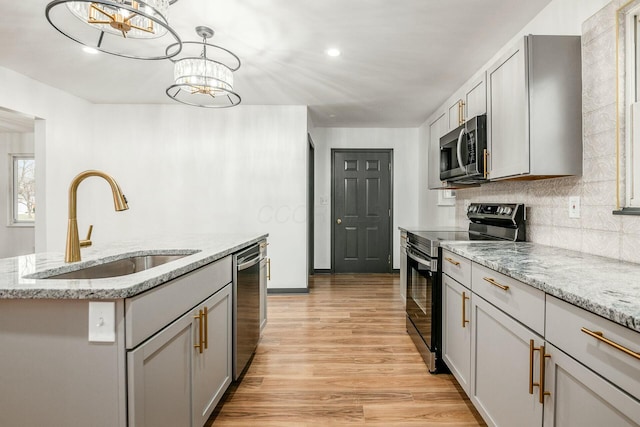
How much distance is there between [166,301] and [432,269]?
5.62ft

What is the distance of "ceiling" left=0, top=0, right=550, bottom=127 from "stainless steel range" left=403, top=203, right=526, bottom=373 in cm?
137

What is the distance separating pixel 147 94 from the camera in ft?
13.2

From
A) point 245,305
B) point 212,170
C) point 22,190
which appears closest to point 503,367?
point 245,305

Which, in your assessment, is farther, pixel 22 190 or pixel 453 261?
pixel 22 190

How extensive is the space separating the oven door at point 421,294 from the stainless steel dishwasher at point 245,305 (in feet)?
4.12

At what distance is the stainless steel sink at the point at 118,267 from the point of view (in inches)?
57.7

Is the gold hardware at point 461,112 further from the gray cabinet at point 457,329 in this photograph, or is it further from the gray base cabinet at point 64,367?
the gray base cabinet at point 64,367

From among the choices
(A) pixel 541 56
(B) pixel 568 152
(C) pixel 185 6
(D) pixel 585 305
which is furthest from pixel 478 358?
(C) pixel 185 6

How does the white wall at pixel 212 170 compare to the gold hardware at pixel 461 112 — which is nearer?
the gold hardware at pixel 461 112

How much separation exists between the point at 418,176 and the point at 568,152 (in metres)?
3.82

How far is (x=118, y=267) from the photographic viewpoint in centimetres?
175

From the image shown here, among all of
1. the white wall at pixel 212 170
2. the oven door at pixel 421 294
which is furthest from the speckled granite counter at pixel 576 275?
the white wall at pixel 212 170

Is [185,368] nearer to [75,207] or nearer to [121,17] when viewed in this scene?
[75,207]

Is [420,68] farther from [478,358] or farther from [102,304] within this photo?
[102,304]
